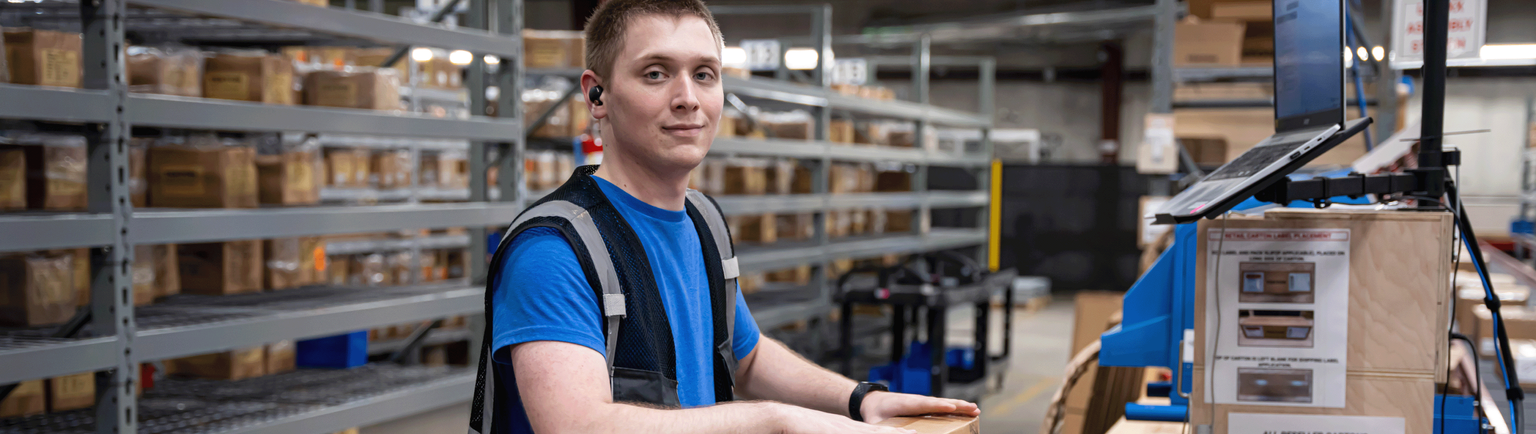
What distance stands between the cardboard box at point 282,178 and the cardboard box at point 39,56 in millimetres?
625

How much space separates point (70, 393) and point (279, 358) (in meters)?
0.78

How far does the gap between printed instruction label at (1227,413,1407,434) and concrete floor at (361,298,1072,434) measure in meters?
4.18

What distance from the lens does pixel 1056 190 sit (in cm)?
1334

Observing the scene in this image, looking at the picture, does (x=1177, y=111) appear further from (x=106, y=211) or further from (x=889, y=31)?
(x=889, y=31)

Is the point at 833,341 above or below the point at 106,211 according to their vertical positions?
below

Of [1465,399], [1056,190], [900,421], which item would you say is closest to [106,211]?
[900,421]

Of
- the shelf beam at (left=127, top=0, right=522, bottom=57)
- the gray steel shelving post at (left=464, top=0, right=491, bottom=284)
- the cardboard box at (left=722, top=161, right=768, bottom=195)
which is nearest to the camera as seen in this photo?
the shelf beam at (left=127, top=0, right=522, bottom=57)

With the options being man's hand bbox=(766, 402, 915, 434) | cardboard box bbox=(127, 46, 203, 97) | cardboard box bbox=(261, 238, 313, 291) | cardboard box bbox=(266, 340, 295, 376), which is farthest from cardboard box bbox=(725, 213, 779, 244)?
man's hand bbox=(766, 402, 915, 434)

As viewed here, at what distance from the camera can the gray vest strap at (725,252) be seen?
164cm

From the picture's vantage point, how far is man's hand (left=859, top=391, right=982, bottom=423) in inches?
59.2

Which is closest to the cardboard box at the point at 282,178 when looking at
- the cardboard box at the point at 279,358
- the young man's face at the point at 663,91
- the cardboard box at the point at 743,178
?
the cardboard box at the point at 279,358

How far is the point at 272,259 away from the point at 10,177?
0.90 m

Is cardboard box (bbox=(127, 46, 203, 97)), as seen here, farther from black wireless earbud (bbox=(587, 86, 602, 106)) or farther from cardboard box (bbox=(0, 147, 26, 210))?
black wireless earbud (bbox=(587, 86, 602, 106))

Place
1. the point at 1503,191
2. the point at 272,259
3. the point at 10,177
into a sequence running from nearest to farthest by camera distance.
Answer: the point at 10,177 → the point at 272,259 → the point at 1503,191
